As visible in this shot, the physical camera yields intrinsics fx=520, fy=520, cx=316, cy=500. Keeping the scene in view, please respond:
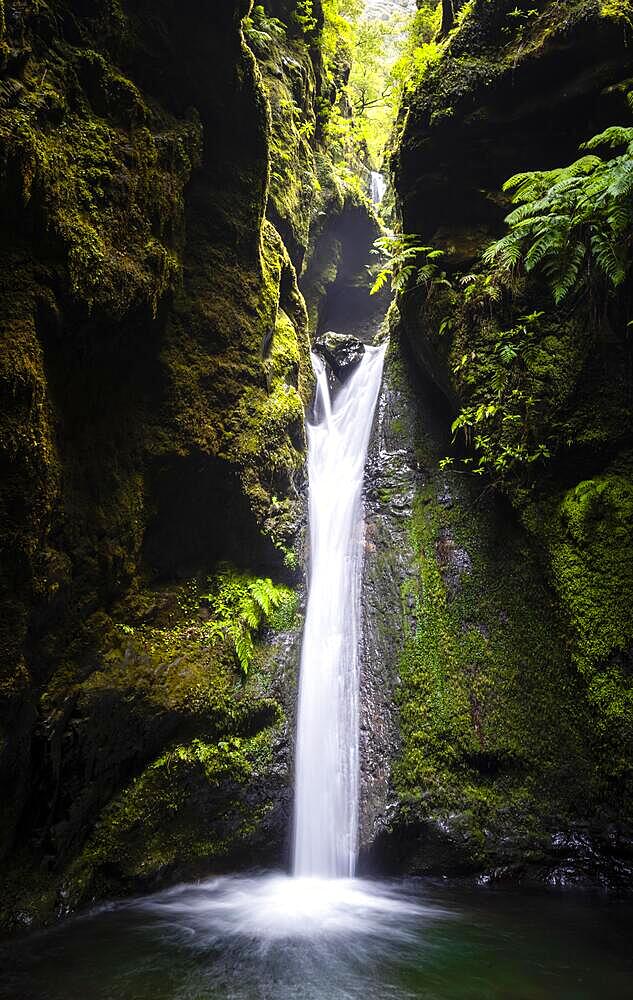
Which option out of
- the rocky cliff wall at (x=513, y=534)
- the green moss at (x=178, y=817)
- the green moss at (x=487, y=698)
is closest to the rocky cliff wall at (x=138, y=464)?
the green moss at (x=178, y=817)

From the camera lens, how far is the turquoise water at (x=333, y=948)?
2.94 m

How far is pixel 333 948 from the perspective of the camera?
3535 millimetres

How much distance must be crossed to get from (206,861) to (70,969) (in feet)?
5.72

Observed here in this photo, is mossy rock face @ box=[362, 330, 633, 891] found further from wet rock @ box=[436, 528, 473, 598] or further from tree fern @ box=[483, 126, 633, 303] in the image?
tree fern @ box=[483, 126, 633, 303]

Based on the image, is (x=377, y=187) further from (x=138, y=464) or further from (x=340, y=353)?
(x=138, y=464)

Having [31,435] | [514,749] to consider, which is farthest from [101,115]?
[514,749]

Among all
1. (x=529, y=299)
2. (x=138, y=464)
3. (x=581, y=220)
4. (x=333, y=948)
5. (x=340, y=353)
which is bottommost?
(x=333, y=948)

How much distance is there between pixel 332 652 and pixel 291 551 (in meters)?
1.34

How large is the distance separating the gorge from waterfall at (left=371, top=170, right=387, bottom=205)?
8.61 metres

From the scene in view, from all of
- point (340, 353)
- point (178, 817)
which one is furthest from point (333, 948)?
point (340, 353)

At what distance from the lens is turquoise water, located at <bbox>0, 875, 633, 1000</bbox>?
116 inches

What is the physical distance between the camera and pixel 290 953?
11.4 ft

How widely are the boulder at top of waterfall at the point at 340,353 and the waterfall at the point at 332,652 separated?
3.53 feet

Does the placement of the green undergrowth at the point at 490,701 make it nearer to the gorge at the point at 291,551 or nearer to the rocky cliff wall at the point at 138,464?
the gorge at the point at 291,551
